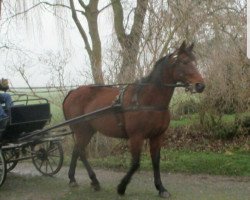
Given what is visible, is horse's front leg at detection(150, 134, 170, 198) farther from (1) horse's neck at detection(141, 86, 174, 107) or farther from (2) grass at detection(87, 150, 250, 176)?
(2) grass at detection(87, 150, 250, 176)

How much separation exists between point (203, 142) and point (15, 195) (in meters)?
5.34

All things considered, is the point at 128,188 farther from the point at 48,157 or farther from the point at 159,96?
the point at 48,157

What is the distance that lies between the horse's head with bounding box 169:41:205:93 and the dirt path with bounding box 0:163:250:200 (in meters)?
1.88

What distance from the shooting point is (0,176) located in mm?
9906

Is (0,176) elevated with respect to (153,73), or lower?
lower

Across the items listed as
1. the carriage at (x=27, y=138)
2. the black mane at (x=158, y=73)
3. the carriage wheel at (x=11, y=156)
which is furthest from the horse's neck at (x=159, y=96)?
the carriage wheel at (x=11, y=156)

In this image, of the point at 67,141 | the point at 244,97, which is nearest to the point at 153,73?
the point at 244,97

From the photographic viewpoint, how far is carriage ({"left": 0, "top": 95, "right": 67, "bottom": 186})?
Result: 33.2 feet

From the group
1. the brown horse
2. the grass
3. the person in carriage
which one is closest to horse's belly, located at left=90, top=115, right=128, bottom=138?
the brown horse

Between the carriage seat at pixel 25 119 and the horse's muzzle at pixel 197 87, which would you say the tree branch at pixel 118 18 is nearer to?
the carriage seat at pixel 25 119

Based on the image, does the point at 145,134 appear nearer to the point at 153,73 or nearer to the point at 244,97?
the point at 153,73

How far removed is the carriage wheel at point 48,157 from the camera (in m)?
11.0

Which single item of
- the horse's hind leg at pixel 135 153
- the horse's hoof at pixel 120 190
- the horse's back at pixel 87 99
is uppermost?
the horse's back at pixel 87 99

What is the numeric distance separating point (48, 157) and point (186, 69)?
412cm
